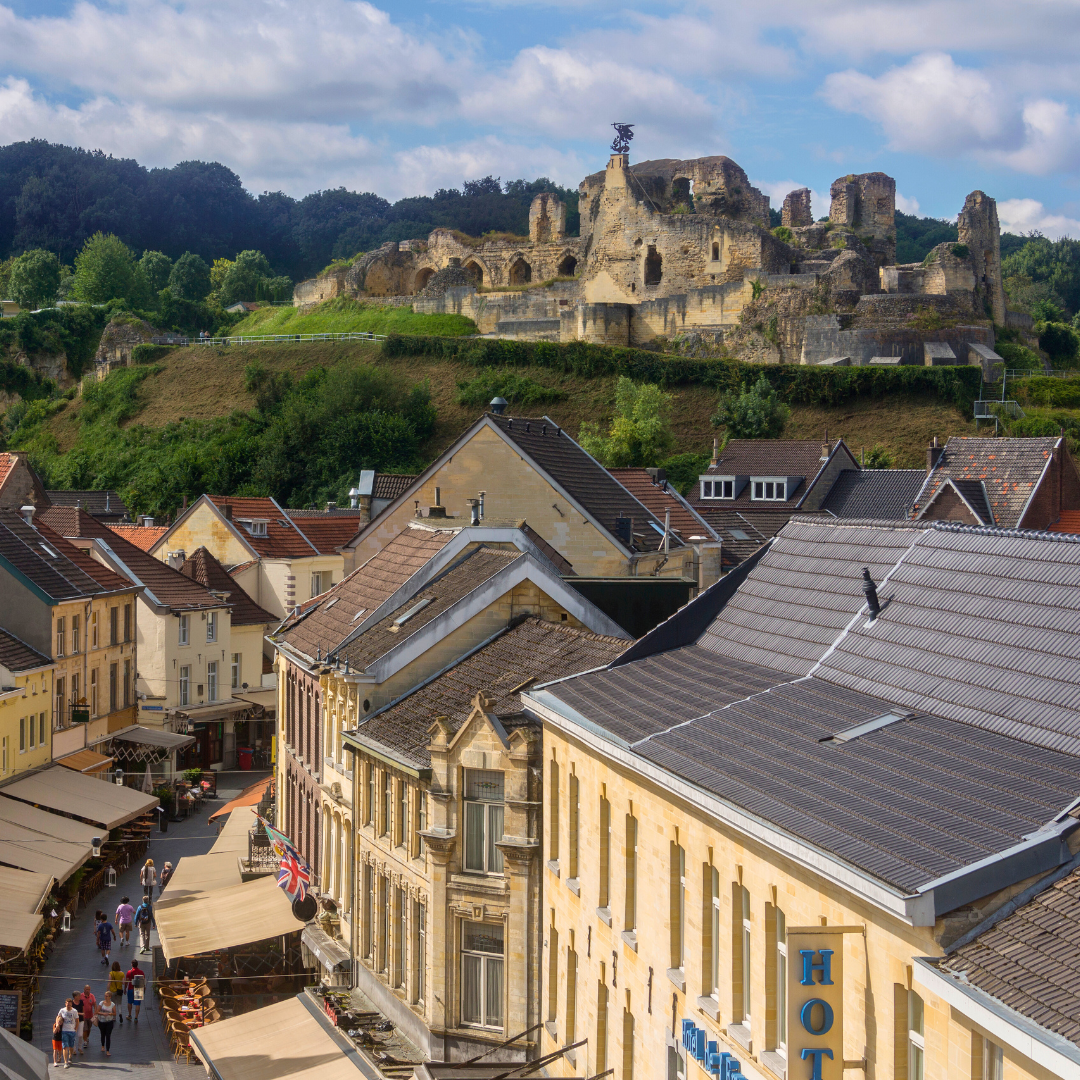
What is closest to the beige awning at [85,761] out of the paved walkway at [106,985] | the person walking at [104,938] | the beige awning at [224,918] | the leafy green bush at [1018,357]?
the paved walkway at [106,985]

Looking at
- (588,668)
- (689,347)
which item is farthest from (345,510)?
(588,668)

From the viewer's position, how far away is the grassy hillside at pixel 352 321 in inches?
→ 3637

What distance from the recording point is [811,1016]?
9.01 meters

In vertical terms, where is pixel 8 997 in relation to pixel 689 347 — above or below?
below

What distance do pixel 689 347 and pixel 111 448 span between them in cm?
3552

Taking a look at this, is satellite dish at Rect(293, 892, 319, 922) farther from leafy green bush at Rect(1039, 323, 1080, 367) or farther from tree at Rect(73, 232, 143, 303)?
tree at Rect(73, 232, 143, 303)

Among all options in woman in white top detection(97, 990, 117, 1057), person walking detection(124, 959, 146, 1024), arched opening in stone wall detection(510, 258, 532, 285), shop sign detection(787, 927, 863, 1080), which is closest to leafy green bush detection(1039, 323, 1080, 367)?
arched opening in stone wall detection(510, 258, 532, 285)

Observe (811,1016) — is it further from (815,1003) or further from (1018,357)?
(1018,357)

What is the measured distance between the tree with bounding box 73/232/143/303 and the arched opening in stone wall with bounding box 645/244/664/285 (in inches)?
2007

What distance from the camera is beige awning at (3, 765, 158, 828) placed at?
30.7 meters

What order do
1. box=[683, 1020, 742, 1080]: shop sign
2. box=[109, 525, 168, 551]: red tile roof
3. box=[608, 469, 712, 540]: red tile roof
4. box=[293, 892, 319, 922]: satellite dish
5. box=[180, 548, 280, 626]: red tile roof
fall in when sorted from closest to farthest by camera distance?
1. box=[683, 1020, 742, 1080]: shop sign
2. box=[293, 892, 319, 922]: satellite dish
3. box=[608, 469, 712, 540]: red tile roof
4. box=[180, 548, 280, 626]: red tile roof
5. box=[109, 525, 168, 551]: red tile roof

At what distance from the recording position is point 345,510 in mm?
70375

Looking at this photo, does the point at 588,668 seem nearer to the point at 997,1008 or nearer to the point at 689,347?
the point at 997,1008

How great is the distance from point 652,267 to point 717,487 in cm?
3114
